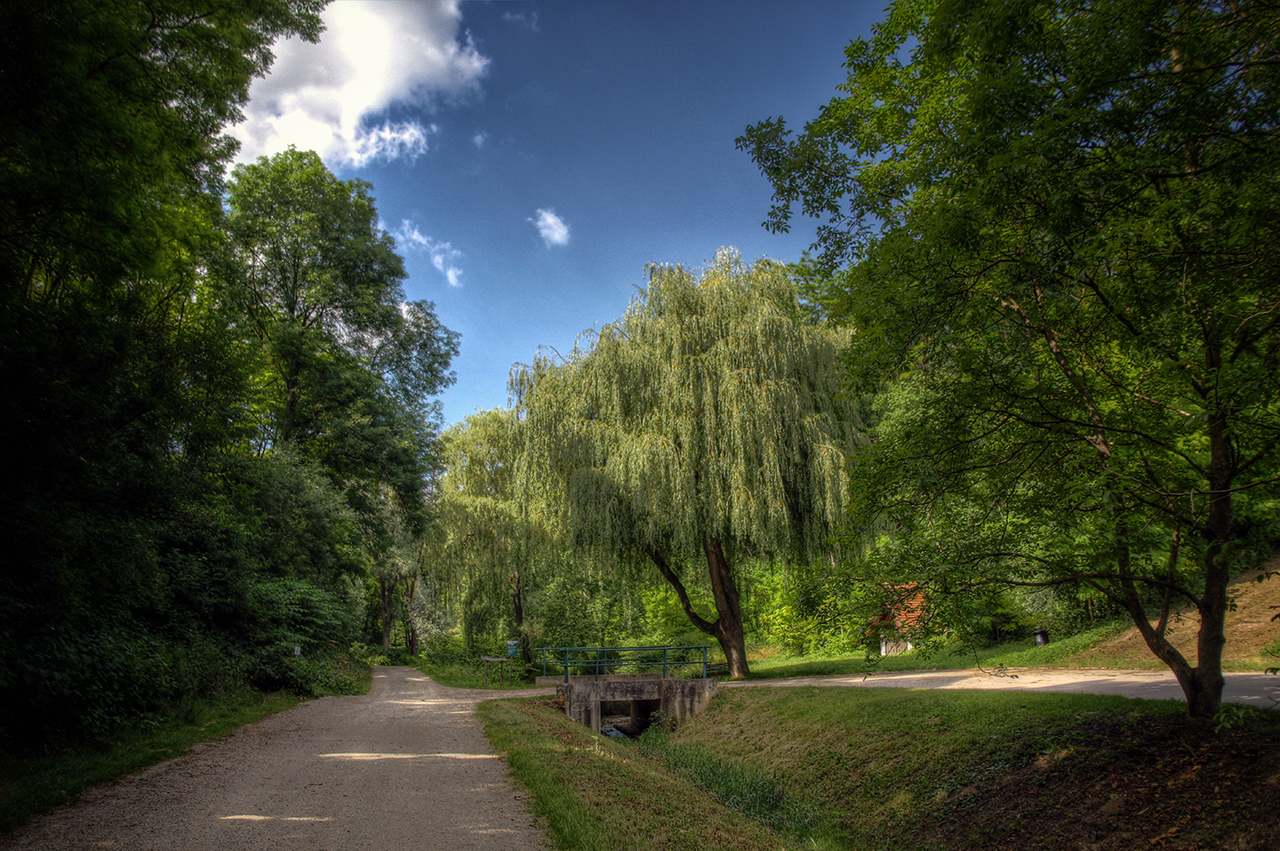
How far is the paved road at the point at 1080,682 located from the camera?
7.21m

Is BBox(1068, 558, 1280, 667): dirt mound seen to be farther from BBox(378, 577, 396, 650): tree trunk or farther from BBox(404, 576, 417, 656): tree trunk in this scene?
BBox(378, 577, 396, 650): tree trunk

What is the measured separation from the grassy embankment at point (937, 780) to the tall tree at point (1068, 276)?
955mm

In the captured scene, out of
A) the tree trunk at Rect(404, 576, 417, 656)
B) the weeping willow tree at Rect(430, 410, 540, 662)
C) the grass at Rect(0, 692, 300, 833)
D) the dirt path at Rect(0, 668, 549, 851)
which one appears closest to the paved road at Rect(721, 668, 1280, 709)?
the dirt path at Rect(0, 668, 549, 851)

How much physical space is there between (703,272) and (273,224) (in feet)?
50.7

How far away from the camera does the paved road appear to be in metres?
7.21

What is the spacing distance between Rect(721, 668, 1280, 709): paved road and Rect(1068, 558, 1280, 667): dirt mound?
1.15 meters

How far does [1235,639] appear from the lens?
37.3 ft

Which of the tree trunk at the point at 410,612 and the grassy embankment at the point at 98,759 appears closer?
the grassy embankment at the point at 98,759

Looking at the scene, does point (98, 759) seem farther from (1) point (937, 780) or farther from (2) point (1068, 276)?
(2) point (1068, 276)

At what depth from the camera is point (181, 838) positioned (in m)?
4.48

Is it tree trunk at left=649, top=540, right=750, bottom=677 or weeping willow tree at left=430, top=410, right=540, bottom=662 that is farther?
weeping willow tree at left=430, top=410, right=540, bottom=662

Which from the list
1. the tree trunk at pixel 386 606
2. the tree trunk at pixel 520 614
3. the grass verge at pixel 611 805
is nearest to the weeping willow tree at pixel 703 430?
the grass verge at pixel 611 805

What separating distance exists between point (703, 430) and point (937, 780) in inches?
346

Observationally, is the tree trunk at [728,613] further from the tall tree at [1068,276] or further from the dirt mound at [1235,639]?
the tall tree at [1068,276]
